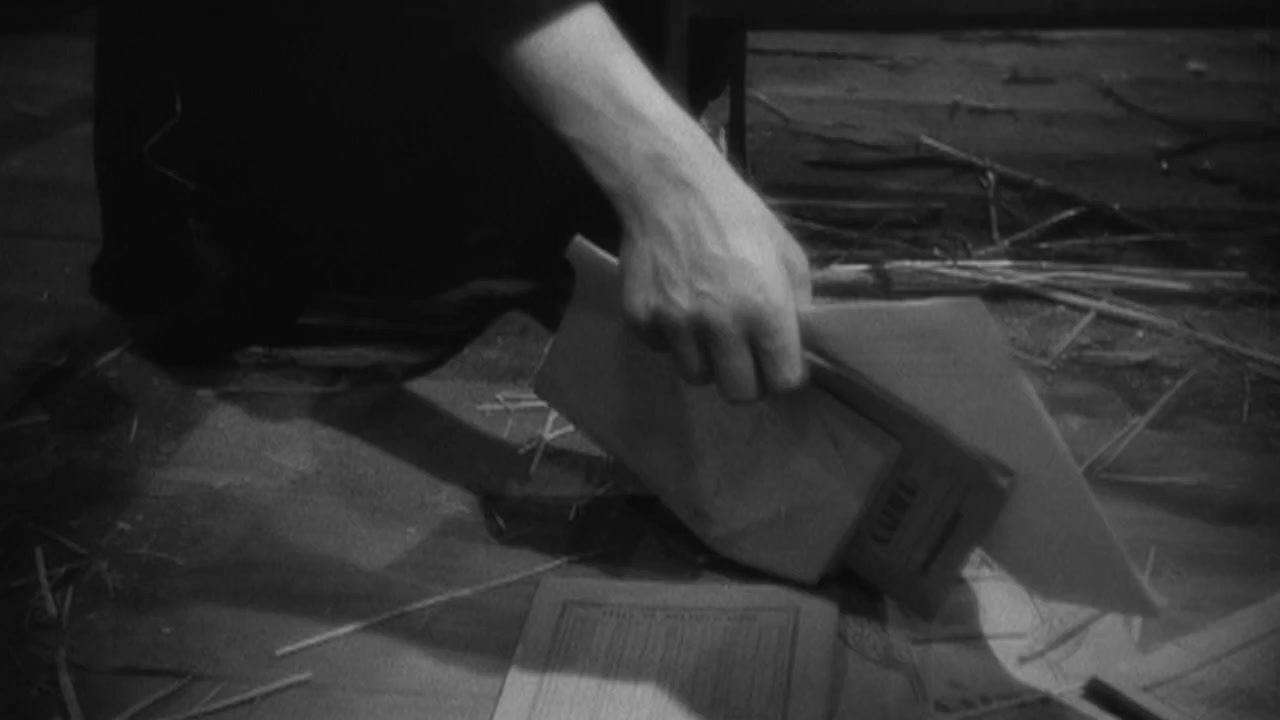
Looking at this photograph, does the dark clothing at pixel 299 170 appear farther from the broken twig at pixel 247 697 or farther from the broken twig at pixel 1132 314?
the broken twig at pixel 247 697

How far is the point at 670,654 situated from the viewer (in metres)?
1.20

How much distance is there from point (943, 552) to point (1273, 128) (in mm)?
1163

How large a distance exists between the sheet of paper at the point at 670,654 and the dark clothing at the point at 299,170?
1.70ft

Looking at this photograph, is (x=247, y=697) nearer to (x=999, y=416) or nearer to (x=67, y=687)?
(x=67, y=687)

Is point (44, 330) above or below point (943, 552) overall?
below

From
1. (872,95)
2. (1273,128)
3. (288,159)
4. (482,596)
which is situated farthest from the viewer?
(872,95)

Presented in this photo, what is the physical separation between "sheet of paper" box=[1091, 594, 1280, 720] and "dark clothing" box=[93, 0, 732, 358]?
757mm

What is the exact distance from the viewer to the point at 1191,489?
1.39 m

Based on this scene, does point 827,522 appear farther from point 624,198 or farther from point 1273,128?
point 1273,128

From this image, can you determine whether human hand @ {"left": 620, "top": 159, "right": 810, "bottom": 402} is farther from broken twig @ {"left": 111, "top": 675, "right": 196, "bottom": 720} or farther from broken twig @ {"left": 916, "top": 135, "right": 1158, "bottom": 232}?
broken twig @ {"left": 916, "top": 135, "right": 1158, "bottom": 232}

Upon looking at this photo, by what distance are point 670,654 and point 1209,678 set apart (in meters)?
0.37

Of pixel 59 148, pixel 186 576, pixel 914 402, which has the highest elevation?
pixel 914 402

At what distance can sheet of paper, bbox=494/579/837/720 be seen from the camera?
1.15 m

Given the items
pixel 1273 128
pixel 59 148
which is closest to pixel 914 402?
pixel 1273 128
